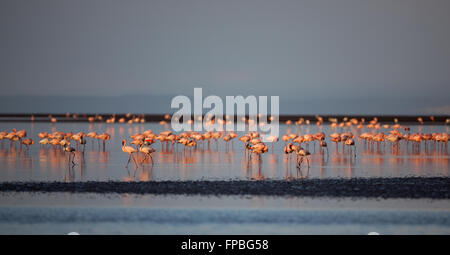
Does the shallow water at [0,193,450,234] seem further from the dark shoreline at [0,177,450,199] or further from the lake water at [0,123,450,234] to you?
the dark shoreline at [0,177,450,199]

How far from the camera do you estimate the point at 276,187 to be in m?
15.7

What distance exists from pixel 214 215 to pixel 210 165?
8.41 metres

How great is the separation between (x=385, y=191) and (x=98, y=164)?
984cm

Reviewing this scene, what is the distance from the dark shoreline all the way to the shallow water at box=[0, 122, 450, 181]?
1099 millimetres

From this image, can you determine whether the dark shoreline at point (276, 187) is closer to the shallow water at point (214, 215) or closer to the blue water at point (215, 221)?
the shallow water at point (214, 215)

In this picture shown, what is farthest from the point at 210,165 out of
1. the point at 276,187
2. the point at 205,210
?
the point at 205,210

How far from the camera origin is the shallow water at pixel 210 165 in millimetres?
18047

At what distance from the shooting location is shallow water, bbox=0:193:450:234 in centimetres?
1179

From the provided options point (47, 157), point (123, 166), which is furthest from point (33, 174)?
point (47, 157)

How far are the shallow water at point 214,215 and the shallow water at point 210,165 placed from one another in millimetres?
3272

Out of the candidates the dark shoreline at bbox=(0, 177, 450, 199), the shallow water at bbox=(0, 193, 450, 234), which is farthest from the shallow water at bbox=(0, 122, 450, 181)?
the shallow water at bbox=(0, 193, 450, 234)

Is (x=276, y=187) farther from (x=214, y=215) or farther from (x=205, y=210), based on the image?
(x=214, y=215)

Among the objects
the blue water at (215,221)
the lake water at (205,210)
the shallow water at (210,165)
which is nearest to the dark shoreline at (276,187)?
the lake water at (205,210)
